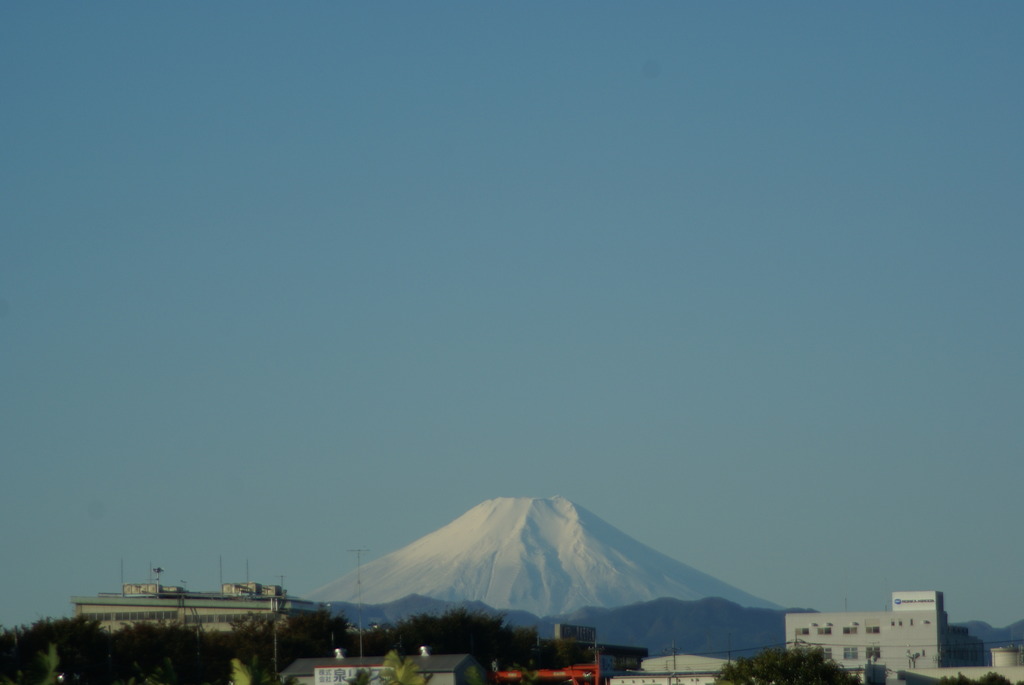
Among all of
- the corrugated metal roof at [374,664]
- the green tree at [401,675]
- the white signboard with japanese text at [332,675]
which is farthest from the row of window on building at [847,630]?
the green tree at [401,675]

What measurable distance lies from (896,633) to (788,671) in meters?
126

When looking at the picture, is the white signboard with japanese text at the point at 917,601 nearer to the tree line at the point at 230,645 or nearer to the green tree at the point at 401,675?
the tree line at the point at 230,645

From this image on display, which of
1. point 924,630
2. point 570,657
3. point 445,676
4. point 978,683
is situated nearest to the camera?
point 445,676

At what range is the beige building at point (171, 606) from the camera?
15288 cm

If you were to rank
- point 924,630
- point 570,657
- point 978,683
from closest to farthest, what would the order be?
point 978,683
point 570,657
point 924,630

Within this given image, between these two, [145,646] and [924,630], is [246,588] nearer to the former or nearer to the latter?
[145,646]

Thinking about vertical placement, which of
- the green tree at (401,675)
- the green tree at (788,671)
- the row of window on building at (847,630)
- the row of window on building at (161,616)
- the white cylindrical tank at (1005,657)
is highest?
the green tree at (401,675)

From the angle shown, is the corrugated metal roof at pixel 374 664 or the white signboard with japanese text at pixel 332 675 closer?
the white signboard with japanese text at pixel 332 675

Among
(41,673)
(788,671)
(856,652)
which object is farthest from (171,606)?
(41,673)

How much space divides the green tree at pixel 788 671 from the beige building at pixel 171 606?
8534 cm

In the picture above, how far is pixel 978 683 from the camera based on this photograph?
90812 mm

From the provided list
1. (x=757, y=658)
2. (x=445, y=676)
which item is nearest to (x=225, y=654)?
(x=445, y=676)

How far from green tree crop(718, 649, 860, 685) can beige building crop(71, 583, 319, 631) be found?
85339 millimetres

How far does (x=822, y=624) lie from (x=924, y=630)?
1311 cm
